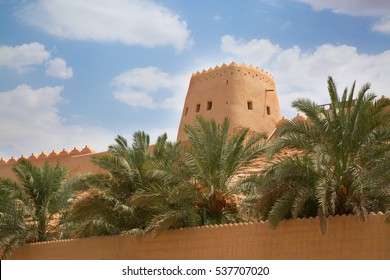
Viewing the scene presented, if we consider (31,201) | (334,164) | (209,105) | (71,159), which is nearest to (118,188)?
(31,201)

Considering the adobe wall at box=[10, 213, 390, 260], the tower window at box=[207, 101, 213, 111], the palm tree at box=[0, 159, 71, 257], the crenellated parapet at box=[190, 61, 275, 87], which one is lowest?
the adobe wall at box=[10, 213, 390, 260]

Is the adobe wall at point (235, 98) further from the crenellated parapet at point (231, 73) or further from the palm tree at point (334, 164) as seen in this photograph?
the palm tree at point (334, 164)

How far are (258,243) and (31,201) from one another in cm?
926

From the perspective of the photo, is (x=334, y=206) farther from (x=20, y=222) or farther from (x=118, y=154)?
(x=20, y=222)

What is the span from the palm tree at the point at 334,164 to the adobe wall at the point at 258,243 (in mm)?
386

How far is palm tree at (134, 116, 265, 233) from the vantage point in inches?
609

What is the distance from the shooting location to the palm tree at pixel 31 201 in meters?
20.1

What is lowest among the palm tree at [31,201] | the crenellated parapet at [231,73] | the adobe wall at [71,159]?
the palm tree at [31,201]

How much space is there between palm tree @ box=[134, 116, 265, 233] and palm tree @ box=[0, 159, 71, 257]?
5.59m

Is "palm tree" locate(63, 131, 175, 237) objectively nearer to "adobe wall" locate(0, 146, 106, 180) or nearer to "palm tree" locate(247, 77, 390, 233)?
"palm tree" locate(247, 77, 390, 233)

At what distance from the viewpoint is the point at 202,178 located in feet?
50.9

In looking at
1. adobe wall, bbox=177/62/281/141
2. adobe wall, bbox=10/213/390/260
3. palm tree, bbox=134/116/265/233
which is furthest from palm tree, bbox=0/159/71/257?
adobe wall, bbox=177/62/281/141

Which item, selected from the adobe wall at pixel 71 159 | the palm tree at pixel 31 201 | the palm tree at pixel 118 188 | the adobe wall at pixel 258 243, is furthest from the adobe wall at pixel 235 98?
the adobe wall at pixel 258 243
